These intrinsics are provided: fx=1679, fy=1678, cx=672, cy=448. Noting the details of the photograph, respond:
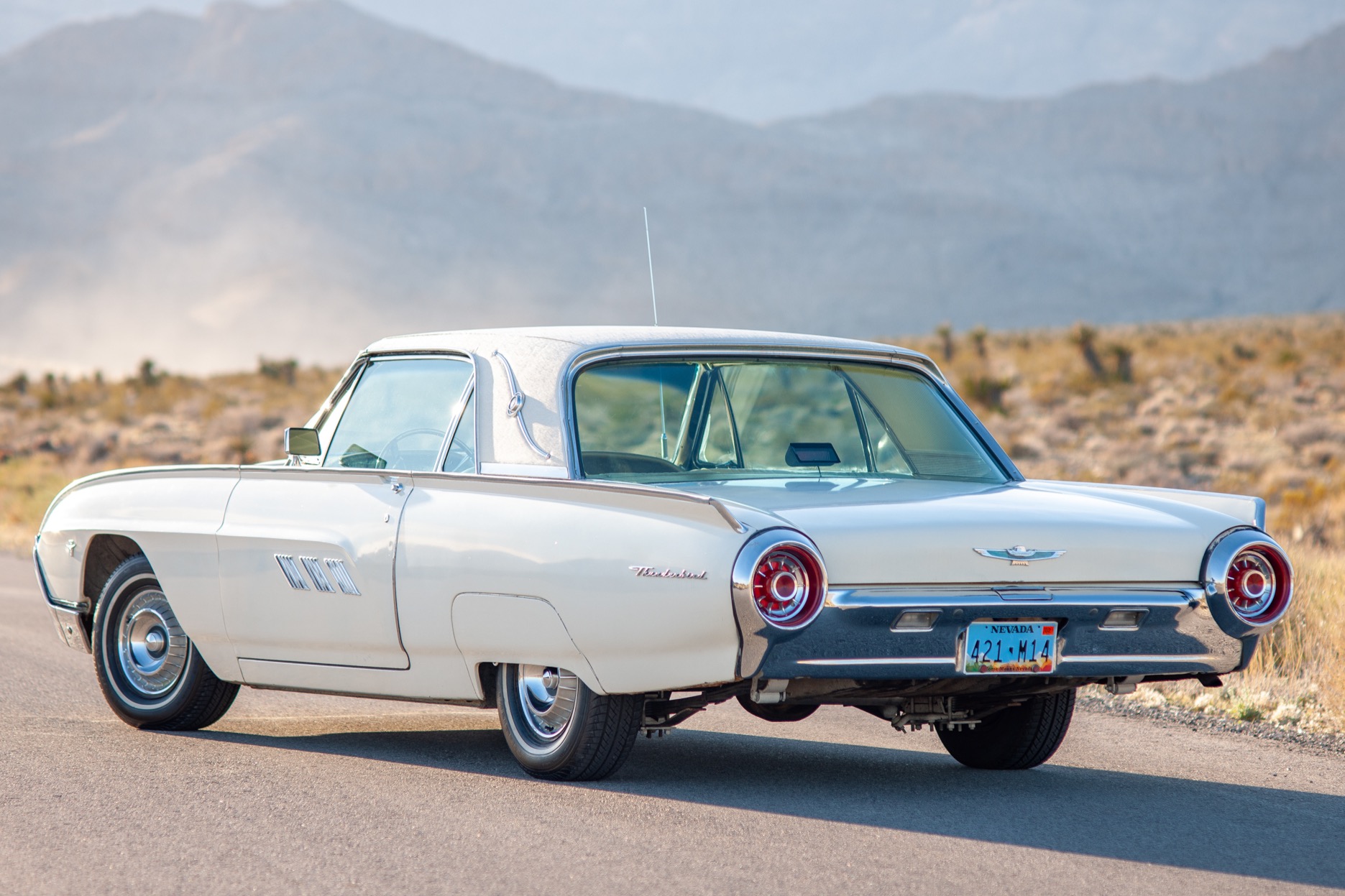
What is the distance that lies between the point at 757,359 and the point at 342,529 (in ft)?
5.74

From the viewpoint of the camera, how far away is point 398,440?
6883 millimetres

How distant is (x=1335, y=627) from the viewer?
888 centimetres

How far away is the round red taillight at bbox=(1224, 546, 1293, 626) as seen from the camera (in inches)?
230

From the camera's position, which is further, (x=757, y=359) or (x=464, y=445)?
(x=757, y=359)

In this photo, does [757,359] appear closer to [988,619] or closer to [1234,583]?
[988,619]

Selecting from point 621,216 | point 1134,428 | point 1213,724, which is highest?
point 621,216

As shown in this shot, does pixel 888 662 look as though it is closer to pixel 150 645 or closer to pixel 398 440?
pixel 398 440

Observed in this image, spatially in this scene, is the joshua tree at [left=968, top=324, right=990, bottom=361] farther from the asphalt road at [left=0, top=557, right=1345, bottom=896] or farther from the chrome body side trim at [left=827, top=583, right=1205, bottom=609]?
the chrome body side trim at [left=827, top=583, right=1205, bottom=609]

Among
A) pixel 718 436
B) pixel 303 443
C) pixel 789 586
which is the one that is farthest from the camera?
pixel 303 443

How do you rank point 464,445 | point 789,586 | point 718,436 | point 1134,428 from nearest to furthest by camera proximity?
point 789,586 < point 464,445 < point 718,436 < point 1134,428

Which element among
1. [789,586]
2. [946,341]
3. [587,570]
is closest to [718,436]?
[587,570]

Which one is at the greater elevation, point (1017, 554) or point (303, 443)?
point (303, 443)

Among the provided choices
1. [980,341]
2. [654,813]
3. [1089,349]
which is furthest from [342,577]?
[980,341]

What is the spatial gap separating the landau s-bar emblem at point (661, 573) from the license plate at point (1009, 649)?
941 millimetres
